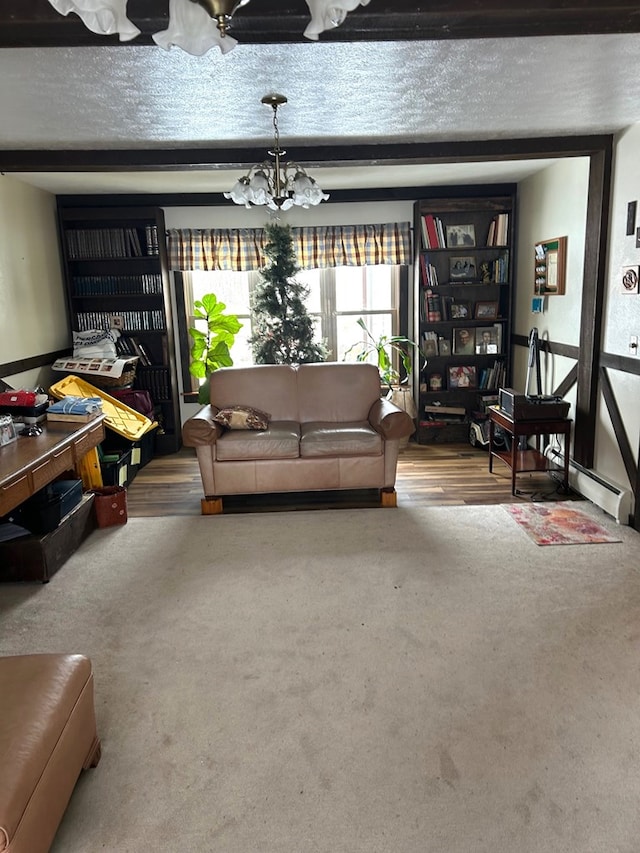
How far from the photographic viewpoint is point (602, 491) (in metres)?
3.97

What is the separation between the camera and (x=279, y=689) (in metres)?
2.31

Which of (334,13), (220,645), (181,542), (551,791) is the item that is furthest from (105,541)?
(334,13)

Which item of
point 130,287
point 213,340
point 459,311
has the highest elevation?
point 130,287

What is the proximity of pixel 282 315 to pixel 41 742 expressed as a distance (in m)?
4.45

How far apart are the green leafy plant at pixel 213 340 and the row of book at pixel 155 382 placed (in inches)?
10.6

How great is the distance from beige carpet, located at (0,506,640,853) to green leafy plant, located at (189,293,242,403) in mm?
2492

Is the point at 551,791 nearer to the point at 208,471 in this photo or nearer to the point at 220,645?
the point at 220,645

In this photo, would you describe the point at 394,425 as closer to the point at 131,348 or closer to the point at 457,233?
the point at 457,233

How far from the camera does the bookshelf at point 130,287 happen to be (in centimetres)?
566

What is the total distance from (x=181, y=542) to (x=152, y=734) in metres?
1.71

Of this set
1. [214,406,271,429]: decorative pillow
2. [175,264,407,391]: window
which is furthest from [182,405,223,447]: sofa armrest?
[175,264,407,391]: window

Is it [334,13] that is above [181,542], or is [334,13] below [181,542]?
above

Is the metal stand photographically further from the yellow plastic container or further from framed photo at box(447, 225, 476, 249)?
the yellow plastic container

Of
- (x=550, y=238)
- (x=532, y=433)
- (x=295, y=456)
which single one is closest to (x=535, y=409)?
(x=532, y=433)
